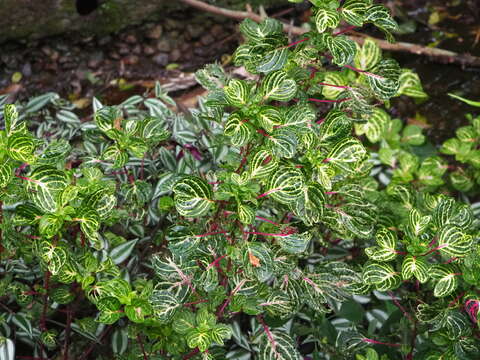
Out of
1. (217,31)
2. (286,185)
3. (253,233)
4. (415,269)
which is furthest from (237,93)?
(217,31)

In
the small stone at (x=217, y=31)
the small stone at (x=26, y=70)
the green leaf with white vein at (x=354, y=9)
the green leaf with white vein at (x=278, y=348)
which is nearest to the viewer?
the green leaf with white vein at (x=354, y=9)

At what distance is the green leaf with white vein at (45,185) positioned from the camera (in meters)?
1.27

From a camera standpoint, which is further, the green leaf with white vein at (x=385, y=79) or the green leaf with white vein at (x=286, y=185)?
the green leaf with white vein at (x=385, y=79)

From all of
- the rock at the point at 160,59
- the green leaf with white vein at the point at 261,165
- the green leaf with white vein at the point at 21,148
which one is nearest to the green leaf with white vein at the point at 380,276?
the green leaf with white vein at the point at 261,165

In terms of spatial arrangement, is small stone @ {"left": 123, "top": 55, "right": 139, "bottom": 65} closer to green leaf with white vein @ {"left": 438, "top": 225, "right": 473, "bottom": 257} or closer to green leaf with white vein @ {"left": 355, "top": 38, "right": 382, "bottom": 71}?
green leaf with white vein @ {"left": 355, "top": 38, "right": 382, "bottom": 71}

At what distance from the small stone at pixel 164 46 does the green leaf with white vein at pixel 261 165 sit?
186 centimetres

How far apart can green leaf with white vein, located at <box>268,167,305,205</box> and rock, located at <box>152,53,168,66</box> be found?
1812mm

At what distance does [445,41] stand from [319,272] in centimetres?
185

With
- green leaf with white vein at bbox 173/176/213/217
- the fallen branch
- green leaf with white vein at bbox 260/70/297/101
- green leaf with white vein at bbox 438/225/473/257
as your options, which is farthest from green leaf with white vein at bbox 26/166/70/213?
the fallen branch

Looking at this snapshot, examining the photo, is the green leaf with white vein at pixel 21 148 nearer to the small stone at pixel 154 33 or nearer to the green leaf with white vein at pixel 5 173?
the green leaf with white vein at pixel 5 173

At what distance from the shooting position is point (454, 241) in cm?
131

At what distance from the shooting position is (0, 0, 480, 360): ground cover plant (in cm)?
128

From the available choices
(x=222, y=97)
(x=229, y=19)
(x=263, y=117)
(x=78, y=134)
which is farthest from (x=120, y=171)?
(x=229, y=19)

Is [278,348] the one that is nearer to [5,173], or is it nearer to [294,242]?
[294,242]
